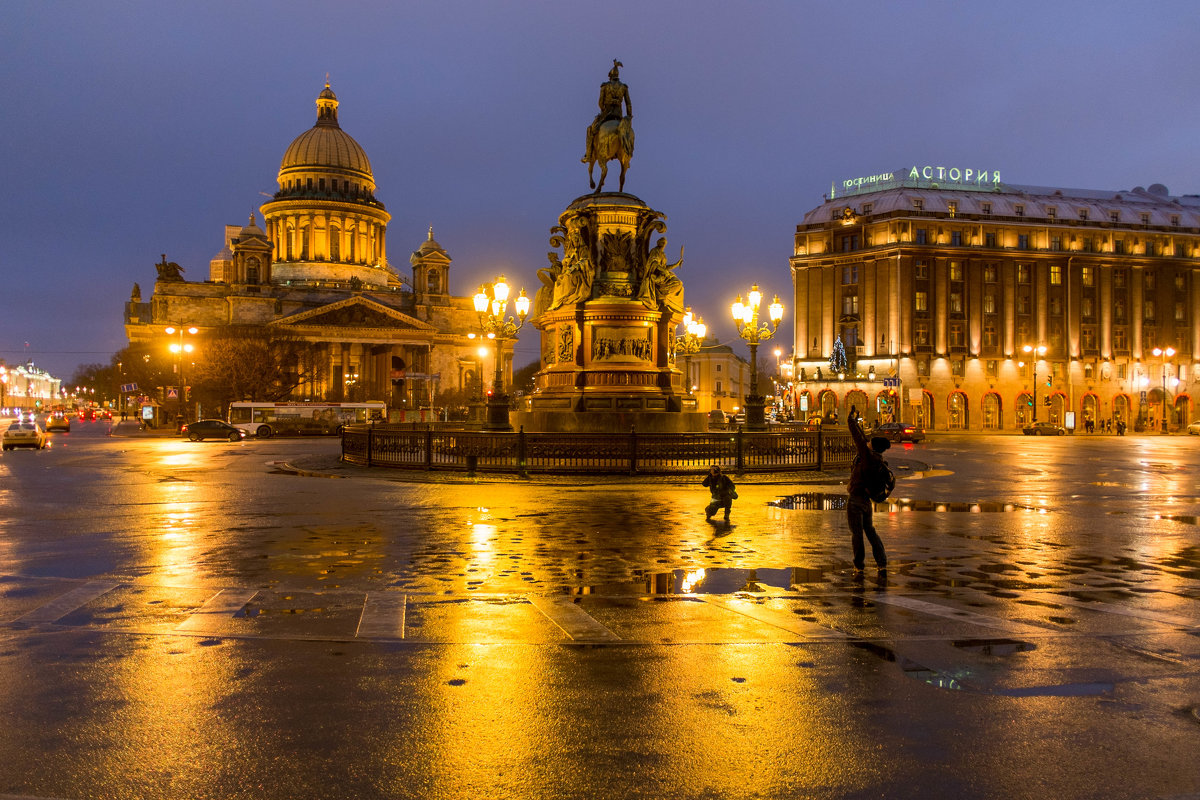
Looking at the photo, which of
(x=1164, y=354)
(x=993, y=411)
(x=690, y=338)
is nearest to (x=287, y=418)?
(x=690, y=338)

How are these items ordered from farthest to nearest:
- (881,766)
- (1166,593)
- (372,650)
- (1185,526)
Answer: (1185,526) < (1166,593) < (372,650) < (881,766)

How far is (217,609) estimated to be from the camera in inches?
356

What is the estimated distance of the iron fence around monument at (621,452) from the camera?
24.8 meters


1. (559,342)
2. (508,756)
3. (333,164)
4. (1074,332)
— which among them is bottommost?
(508,756)

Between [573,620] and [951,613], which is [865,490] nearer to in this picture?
[951,613]

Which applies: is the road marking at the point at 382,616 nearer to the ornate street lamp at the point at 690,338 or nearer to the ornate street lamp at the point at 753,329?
the ornate street lamp at the point at 753,329

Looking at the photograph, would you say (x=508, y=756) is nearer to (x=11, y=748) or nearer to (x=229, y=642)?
(x=11, y=748)

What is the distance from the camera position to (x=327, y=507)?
60.6 ft

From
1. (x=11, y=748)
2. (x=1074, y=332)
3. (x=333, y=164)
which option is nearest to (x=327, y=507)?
(x=11, y=748)

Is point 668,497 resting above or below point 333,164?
below

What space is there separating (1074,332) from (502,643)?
3763 inches

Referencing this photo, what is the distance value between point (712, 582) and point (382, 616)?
3.73 meters

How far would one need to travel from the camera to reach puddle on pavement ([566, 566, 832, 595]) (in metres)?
9.98

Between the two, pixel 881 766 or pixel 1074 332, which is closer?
pixel 881 766
